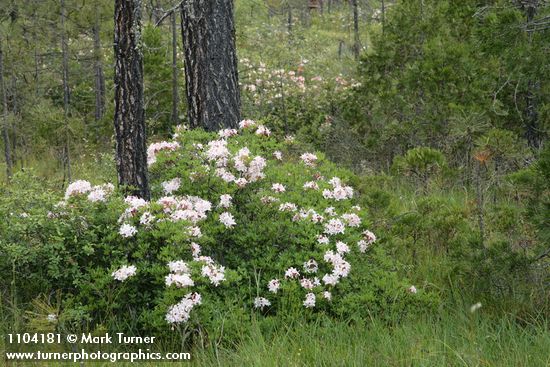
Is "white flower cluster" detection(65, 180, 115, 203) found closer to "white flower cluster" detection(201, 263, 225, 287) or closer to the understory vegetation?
the understory vegetation

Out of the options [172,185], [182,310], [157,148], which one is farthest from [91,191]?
[182,310]

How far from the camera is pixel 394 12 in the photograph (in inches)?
388

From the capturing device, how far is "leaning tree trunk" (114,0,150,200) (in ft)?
17.0

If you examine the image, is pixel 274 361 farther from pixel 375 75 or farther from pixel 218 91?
pixel 375 75

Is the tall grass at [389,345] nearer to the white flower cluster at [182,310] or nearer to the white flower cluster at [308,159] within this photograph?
the white flower cluster at [182,310]

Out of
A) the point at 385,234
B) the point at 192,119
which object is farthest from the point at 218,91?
the point at 385,234

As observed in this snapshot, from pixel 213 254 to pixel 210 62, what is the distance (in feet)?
9.22

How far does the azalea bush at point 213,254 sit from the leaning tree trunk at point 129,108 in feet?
0.73

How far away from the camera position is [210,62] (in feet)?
22.7

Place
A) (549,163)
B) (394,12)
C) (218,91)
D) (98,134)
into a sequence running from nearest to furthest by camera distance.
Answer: (549,163)
(218,91)
(394,12)
(98,134)

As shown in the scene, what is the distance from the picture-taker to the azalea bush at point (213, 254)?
425 cm

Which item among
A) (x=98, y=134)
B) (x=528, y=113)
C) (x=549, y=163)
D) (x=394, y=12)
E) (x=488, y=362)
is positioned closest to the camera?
(x=488, y=362)

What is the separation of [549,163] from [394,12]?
6.01 metres

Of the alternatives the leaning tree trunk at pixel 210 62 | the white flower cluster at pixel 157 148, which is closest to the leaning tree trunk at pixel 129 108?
the white flower cluster at pixel 157 148
